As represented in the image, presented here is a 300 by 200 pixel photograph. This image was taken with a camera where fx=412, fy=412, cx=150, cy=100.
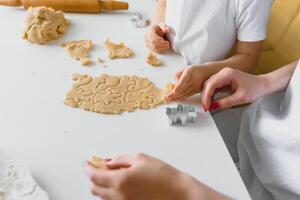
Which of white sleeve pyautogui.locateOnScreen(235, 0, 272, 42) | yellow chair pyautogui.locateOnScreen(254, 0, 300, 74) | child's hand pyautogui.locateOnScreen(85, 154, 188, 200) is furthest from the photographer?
yellow chair pyautogui.locateOnScreen(254, 0, 300, 74)

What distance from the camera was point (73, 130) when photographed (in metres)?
0.58

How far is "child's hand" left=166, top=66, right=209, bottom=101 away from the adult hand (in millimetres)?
14

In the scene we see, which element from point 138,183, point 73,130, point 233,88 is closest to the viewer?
point 138,183

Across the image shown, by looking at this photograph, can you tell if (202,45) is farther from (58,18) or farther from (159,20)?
(58,18)

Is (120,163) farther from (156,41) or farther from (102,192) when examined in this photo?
(156,41)

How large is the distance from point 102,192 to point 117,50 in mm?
350

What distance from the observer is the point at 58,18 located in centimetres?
81

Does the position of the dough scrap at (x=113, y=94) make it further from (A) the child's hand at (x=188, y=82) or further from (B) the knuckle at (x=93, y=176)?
(B) the knuckle at (x=93, y=176)

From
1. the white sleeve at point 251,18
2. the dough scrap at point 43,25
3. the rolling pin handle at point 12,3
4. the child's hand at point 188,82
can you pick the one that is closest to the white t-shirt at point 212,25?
the white sleeve at point 251,18

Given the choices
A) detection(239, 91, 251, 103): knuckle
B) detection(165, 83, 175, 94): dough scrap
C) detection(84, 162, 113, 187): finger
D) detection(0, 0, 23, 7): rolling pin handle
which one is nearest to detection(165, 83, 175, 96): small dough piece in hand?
detection(165, 83, 175, 94): dough scrap

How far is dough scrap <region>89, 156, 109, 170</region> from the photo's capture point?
0.50m

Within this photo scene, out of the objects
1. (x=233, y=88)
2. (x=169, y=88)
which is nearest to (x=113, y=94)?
(x=169, y=88)

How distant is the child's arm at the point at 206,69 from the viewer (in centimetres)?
66

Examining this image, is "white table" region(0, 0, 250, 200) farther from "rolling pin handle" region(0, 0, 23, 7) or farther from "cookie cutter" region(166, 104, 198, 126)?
"rolling pin handle" region(0, 0, 23, 7)
